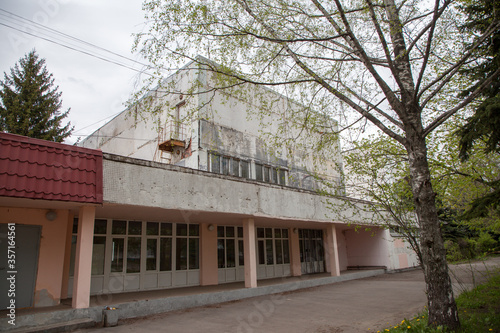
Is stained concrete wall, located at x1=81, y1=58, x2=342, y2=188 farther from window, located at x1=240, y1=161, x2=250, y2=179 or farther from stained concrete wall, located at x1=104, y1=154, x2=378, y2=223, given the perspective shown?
stained concrete wall, located at x1=104, y1=154, x2=378, y2=223

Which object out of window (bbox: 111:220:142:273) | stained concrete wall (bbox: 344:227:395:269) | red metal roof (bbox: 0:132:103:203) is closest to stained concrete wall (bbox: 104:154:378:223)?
red metal roof (bbox: 0:132:103:203)

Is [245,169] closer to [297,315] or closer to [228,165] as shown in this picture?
[228,165]

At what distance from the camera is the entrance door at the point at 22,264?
29.2ft

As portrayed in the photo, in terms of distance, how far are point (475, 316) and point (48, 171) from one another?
9.72 meters

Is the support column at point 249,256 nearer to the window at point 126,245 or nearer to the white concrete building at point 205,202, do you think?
the white concrete building at point 205,202

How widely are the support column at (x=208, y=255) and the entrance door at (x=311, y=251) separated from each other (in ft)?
21.4

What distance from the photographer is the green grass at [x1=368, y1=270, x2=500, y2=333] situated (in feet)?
18.0

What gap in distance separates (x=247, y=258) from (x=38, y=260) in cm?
690

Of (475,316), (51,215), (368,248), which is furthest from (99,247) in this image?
(368,248)

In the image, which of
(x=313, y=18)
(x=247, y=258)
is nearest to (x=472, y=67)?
(x=313, y=18)

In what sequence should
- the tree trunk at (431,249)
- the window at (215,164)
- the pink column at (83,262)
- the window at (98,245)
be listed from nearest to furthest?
the tree trunk at (431,249)
the pink column at (83,262)
the window at (98,245)
the window at (215,164)

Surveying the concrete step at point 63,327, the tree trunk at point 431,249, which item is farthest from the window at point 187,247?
Answer: the tree trunk at point 431,249

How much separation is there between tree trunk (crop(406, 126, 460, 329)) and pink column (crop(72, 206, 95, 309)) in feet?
24.9

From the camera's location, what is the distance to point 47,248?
963 cm
